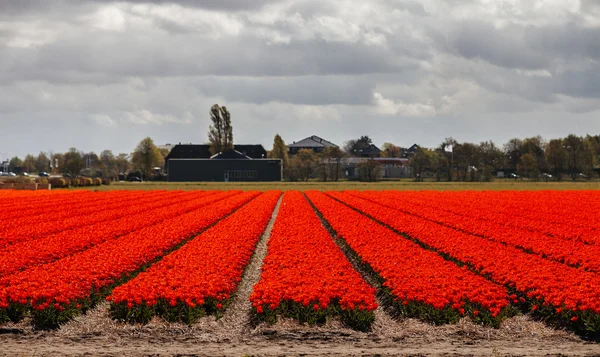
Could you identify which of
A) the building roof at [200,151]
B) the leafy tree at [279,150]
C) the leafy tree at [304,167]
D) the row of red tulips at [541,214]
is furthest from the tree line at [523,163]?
the row of red tulips at [541,214]

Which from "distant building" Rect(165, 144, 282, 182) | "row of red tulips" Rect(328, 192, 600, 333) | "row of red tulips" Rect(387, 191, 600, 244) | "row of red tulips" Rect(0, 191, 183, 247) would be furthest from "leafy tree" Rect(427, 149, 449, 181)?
"row of red tulips" Rect(328, 192, 600, 333)

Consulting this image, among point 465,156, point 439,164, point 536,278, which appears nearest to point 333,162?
point 439,164

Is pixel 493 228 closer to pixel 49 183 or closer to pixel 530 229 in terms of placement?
pixel 530 229

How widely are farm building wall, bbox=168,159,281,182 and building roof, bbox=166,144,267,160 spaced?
124 feet

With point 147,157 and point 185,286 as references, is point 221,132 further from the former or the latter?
point 185,286

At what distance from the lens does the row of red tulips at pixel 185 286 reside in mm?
15172

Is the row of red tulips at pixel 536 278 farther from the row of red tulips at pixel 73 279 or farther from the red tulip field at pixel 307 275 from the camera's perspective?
the row of red tulips at pixel 73 279

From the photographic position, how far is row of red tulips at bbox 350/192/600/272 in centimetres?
2112

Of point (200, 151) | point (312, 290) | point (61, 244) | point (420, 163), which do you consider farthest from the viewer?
point (200, 151)

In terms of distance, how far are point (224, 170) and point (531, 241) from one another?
120 metres

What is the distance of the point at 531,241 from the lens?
25250 mm

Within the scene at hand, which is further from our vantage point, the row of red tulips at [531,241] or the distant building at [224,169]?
the distant building at [224,169]

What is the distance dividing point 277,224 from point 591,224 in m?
14.5

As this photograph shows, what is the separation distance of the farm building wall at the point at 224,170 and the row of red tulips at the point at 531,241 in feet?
343
